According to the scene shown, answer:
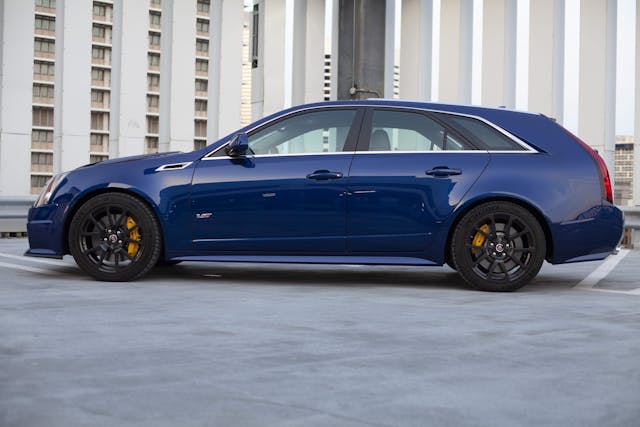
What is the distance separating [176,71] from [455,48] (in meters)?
5.16

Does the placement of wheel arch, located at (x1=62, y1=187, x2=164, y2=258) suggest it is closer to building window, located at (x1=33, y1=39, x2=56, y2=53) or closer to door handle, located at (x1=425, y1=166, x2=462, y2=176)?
door handle, located at (x1=425, y1=166, x2=462, y2=176)

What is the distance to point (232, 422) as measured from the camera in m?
2.81

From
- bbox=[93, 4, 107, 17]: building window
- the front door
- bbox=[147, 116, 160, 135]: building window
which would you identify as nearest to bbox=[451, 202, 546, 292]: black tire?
the front door

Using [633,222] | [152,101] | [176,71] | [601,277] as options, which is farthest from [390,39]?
[152,101]

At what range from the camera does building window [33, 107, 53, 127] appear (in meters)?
135

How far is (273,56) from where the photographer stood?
15375 mm

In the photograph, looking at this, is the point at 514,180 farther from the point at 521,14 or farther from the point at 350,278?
the point at 521,14

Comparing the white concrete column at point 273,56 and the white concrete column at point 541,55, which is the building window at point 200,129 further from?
the white concrete column at point 541,55

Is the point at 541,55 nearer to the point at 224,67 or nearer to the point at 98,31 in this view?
the point at 224,67

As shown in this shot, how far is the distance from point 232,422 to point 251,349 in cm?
119

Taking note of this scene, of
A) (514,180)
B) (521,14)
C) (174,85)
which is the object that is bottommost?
(514,180)

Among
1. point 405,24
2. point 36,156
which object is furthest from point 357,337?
point 36,156

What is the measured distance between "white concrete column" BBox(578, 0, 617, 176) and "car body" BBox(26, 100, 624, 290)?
698cm

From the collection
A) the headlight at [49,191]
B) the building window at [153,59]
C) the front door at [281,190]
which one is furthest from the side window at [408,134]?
the building window at [153,59]
